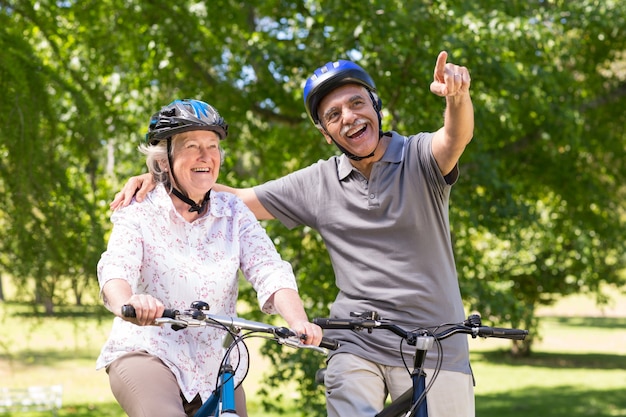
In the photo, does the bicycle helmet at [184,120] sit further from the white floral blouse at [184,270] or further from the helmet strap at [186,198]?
the white floral blouse at [184,270]

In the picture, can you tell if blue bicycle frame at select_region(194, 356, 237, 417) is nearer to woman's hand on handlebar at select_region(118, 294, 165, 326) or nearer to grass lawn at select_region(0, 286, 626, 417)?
woman's hand on handlebar at select_region(118, 294, 165, 326)

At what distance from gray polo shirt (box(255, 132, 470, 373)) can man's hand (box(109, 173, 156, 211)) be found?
90 centimetres

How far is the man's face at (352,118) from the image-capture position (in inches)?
161

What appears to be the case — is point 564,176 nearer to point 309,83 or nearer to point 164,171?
point 309,83

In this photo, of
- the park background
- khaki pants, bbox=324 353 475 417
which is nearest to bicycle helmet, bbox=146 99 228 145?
khaki pants, bbox=324 353 475 417

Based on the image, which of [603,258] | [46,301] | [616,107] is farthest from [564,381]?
[46,301]

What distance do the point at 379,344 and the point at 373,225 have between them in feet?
1.62

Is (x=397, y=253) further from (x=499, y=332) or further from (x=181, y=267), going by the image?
(x=181, y=267)

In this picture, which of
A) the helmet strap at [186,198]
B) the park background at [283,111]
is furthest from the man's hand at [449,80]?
the park background at [283,111]

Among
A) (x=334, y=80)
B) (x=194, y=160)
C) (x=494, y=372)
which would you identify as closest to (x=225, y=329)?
(x=194, y=160)

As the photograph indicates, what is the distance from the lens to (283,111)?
425 inches

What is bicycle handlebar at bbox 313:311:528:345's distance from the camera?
138 inches

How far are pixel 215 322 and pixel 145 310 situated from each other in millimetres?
253

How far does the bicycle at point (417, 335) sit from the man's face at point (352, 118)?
808mm
